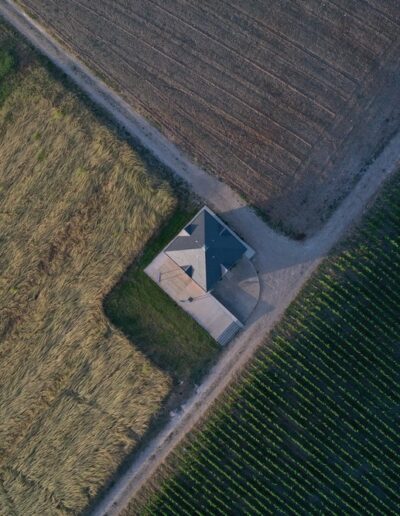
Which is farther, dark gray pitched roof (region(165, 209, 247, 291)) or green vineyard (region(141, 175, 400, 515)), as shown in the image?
green vineyard (region(141, 175, 400, 515))

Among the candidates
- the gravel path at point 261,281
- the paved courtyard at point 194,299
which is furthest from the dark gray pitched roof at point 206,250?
the gravel path at point 261,281

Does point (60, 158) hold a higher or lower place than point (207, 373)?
higher

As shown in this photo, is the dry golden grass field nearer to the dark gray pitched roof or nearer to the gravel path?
the gravel path

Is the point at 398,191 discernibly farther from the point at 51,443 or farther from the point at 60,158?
the point at 51,443

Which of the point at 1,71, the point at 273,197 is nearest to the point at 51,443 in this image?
the point at 273,197

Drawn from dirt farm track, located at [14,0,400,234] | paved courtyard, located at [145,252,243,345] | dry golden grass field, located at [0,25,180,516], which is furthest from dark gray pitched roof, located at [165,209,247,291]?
dirt farm track, located at [14,0,400,234]

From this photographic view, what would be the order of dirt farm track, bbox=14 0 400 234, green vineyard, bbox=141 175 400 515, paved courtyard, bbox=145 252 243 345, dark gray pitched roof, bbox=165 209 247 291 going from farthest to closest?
dirt farm track, bbox=14 0 400 234 → paved courtyard, bbox=145 252 243 345 → green vineyard, bbox=141 175 400 515 → dark gray pitched roof, bbox=165 209 247 291
